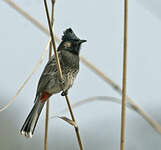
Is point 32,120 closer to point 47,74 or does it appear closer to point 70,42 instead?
point 47,74

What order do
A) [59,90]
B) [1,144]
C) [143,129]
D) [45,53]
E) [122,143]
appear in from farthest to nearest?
1. [143,129]
2. [1,144]
3. [59,90]
4. [45,53]
5. [122,143]

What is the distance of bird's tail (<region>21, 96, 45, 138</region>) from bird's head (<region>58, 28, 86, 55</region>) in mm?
438

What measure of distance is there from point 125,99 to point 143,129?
9.29 m

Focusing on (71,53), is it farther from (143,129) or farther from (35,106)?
(143,129)

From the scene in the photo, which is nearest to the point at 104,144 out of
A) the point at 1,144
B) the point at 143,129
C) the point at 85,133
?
the point at 85,133

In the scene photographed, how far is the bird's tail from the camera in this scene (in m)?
3.27

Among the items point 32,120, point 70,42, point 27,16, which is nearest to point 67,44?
point 70,42

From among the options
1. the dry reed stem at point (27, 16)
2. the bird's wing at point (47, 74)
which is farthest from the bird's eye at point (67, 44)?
the dry reed stem at point (27, 16)

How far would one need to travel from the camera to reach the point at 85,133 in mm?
12742

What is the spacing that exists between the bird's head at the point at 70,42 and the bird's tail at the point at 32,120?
0.44 metres

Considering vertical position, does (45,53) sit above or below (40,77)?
above

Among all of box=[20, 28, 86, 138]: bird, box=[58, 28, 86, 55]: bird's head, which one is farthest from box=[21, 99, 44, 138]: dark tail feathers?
box=[58, 28, 86, 55]: bird's head

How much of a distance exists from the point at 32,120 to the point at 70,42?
0.62 metres

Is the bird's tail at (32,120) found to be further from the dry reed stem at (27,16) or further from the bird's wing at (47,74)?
the dry reed stem at (27,16)
